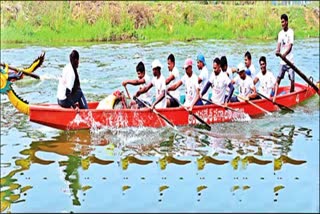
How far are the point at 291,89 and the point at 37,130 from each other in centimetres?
583

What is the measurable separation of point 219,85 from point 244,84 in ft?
3.06

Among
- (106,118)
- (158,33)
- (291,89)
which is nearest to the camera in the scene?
(106,118)

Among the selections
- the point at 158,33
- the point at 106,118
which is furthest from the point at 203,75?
the point at 158,33

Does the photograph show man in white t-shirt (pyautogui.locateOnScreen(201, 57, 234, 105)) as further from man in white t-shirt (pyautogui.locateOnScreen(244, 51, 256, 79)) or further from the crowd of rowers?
man in white t-shirt (pyautogui.locateOnScreen(244, 51, 256, 79))

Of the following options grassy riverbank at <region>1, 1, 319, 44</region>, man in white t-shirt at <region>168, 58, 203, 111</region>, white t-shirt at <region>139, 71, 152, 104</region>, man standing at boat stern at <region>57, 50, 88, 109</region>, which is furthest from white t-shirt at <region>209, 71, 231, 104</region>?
grassy riverbank at <region>1, 1, 319, 44</region>

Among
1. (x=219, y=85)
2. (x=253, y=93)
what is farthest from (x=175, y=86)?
(x=253, y=93)

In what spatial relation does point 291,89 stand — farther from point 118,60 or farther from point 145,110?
point 118,60

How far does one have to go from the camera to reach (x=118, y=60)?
21.2m

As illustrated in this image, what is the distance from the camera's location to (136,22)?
29250 millimetres

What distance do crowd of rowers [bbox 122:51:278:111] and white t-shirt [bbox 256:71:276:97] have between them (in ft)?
0.71

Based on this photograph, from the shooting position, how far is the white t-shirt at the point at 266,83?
39.1 feet

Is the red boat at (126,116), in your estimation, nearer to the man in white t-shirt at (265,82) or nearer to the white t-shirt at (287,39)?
the man in white t-shirt at (265,82)

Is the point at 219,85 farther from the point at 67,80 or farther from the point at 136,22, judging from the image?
the point at 136,22

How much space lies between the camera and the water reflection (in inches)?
308
